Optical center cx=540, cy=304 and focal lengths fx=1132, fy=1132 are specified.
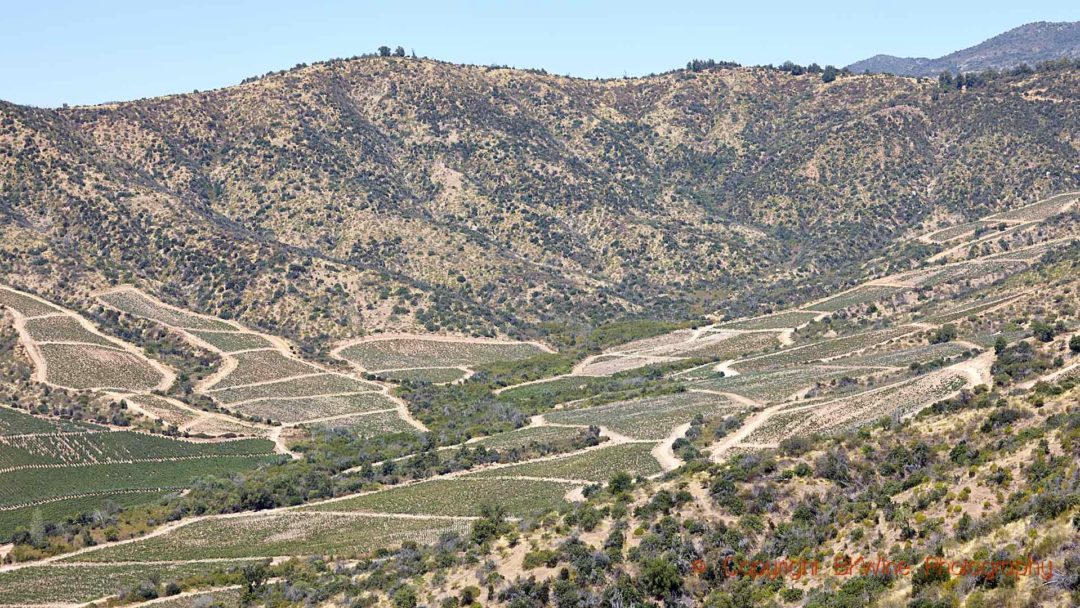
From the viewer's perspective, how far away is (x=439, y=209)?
183 metres

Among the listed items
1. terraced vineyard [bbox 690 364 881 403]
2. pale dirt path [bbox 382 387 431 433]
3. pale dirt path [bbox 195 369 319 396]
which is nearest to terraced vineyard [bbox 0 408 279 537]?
pale dirt path [bbox 382 387 431 433]

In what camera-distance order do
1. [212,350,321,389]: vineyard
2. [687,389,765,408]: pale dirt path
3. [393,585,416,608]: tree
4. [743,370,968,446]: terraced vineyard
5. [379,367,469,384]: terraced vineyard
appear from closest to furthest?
[393,585,416,608]: tree, [743,370,968,446]: terraced vineyard, [687,389,765,408]: pale dirt path, [212,350,321,389]: vineyard, [379,367,469,384]: terraced vineyard

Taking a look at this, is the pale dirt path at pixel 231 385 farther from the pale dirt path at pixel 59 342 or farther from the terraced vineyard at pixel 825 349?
the terraced vineyard at pixel 825 349

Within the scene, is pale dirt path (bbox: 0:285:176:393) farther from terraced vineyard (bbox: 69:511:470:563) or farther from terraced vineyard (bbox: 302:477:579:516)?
terraced vineyard (bbox: 302:477:579:516)

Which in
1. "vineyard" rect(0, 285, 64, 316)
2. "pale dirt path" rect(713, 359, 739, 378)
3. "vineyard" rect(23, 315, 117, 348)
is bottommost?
"pale dirt path" rect(713, 359, 739, 378)

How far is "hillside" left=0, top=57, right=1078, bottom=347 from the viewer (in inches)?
5753

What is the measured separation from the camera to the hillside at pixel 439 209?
146 m

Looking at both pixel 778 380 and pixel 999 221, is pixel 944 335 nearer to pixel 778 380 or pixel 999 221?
pixel 778 380

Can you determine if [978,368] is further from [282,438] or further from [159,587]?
[282,438]

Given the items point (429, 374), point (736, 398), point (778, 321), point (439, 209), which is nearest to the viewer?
point (736, 398)

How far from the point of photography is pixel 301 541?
72625 mm

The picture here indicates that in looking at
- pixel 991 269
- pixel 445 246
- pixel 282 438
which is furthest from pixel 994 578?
A: pixel 445 246

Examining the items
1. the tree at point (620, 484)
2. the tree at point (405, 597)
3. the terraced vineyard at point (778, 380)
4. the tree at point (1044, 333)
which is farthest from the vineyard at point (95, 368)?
the tree at point (1044, 333)

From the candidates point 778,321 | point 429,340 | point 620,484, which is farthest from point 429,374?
point 620,484
